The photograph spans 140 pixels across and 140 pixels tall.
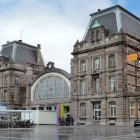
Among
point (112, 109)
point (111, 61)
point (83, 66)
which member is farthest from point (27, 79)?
point (112, 109)

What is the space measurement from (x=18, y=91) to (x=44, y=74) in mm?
12312

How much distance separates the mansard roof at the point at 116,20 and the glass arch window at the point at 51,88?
1320 centimetres

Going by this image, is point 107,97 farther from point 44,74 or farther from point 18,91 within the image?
point 18,91

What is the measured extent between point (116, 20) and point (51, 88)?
23855 mm

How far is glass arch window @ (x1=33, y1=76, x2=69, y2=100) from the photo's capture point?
7681cm

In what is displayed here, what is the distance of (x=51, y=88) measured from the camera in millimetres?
79938

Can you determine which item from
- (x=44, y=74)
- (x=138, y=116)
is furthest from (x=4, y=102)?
(x=138, y=116)

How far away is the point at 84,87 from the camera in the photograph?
219ft

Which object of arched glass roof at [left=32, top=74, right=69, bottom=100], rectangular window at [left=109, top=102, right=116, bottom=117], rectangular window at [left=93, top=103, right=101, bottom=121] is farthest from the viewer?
arched glass roof at [left=32, top=74, right=69, bottom=100]

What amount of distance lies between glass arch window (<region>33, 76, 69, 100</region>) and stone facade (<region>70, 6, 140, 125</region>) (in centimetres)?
716

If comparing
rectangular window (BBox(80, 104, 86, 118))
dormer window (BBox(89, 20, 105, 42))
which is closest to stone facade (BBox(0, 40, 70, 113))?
rectangular window (BBox(80, 104, 86, 118))

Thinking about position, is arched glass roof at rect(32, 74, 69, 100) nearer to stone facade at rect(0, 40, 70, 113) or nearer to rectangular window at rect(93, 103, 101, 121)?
stone facade at rect(0, 40, 70, 113)

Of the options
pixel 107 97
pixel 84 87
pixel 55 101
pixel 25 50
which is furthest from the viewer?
pixel 25 50

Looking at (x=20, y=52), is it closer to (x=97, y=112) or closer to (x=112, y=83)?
(x=97, y=112)
